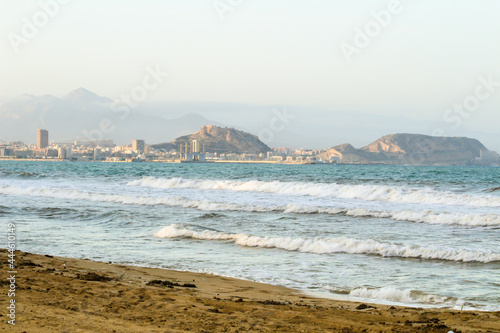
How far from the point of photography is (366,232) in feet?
51.1

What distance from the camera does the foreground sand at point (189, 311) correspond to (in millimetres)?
5359

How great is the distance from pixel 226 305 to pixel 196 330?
123 centimetres

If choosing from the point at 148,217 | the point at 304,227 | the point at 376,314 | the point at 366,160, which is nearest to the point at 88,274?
the point at 376,314

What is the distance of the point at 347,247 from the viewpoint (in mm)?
12312

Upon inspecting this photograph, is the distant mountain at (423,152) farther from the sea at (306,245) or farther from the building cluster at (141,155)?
the sea at (306,245)

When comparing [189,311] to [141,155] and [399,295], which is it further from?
[141,155]

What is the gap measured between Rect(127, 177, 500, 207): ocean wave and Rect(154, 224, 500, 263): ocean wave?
1708 cm

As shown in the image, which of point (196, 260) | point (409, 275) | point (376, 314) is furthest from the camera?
point (196, 260)

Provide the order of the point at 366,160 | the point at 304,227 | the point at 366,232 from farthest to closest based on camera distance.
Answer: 1. the point at 366,160
2. the point at 304,227
3. the point at 366,232

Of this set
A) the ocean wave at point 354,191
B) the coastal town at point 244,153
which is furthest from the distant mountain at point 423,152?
the ocean wave at point 354,191

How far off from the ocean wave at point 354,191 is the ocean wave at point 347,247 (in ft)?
56.0

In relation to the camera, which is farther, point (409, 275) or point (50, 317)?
point (409, 275)

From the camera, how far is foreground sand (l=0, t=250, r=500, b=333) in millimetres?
5359

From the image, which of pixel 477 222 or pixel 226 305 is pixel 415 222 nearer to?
pixel 477 222
